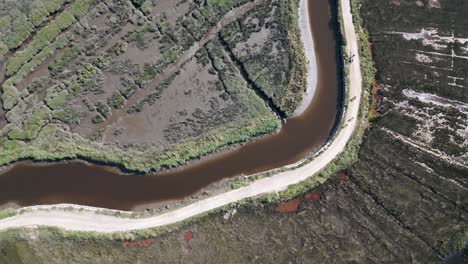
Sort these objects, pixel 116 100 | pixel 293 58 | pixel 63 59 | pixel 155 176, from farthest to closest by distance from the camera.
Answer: pixel 293 58 → pixel 63 59 → pixel 116 100 → pixel 155 176

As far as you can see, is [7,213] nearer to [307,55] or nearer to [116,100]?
[116,100]

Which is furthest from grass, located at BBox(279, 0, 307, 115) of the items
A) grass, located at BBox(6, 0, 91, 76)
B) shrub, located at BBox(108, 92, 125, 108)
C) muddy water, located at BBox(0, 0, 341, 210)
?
grass, located at BBox(6, 0, 91, 76)

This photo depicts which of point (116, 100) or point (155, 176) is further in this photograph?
point (116, 100)

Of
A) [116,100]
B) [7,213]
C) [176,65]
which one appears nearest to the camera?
[7,213]

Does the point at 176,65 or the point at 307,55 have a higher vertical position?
the point at 176,65

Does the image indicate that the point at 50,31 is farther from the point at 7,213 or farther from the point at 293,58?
the point at 293,58

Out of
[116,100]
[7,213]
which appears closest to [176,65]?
[116,100]

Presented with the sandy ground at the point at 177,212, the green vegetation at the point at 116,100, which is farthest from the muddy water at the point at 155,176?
the green vegetation at the point at 116,100

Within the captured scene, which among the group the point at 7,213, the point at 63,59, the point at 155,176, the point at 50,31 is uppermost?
the point at 50,31

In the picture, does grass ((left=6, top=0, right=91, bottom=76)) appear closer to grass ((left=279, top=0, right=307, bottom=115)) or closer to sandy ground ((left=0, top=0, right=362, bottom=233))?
sandy ground ((left=0, top=0, right=362, bottom=233))
